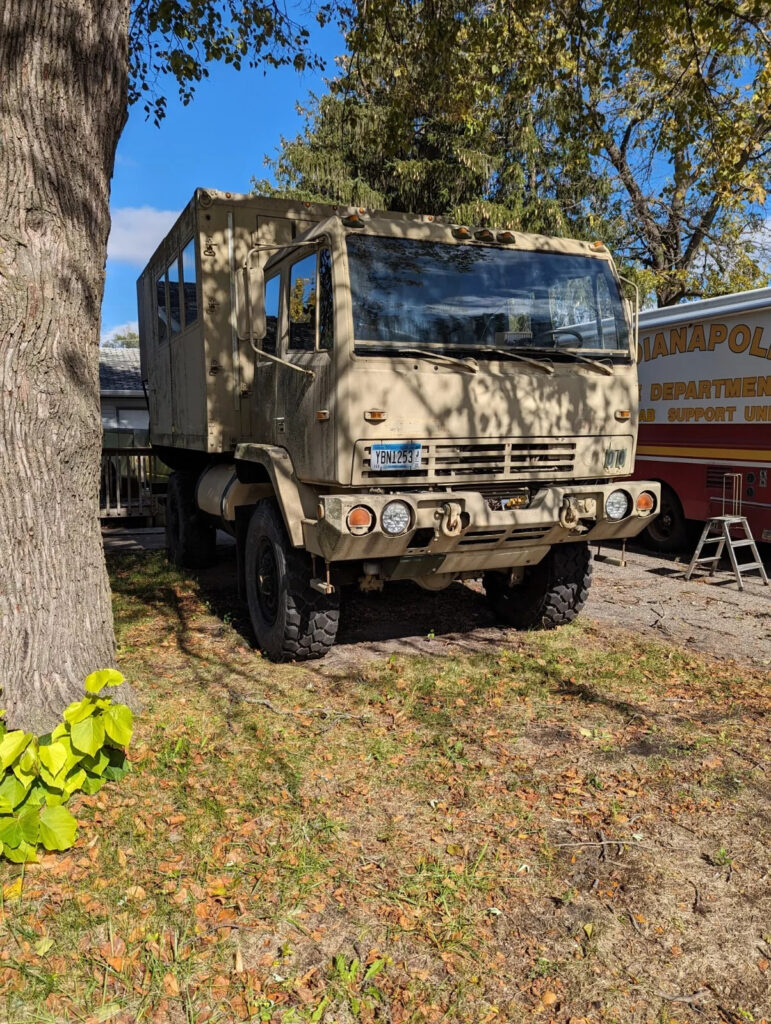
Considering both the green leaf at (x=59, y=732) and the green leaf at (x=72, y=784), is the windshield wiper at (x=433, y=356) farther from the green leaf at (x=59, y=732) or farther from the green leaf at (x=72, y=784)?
the green leaf at (x=72, y=784)

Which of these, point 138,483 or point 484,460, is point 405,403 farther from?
point 138,483

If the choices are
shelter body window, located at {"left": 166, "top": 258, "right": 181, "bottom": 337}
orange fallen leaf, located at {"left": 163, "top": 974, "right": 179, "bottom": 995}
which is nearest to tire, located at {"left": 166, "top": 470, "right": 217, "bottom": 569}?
shelter body window, located at {"left": 166, "top": 258, "right": 181, "bottom": 337}

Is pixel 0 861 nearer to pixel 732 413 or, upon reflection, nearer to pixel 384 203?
pixel 732 413

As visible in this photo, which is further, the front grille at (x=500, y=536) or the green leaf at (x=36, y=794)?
the front grille at (x=500, y=536)

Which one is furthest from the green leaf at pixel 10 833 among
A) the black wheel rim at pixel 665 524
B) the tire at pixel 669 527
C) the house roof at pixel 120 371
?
the house roof at pixel 120 371

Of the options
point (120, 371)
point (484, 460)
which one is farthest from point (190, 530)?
point (120, 371)

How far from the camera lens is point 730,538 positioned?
9148 millimetres

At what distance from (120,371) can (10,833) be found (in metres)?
23.9

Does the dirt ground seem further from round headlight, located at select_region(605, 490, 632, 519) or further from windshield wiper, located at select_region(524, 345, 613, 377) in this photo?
A: windshield wiper, located at select_region(524, 345, 613, 377)

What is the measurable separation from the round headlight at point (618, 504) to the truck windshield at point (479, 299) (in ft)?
3.36

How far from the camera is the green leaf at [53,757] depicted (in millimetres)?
3287

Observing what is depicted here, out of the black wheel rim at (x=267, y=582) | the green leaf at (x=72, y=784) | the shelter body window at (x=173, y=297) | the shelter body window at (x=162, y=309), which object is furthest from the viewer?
the shelter body window at (x=162, y=309)

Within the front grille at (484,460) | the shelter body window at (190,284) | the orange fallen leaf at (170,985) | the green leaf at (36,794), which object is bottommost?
the orange fallen leaf at (170,985)

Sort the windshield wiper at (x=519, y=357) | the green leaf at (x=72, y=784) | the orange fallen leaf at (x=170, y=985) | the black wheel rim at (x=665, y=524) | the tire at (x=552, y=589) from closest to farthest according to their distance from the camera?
the orange fallen leaf at (x=170, y=985) < the green leaf at (x=72, y=784) < the windshield wiper at (x=519, y=357) < the tire at (x=552, y=589) < the black wheel rim at (x=665, y=524)
